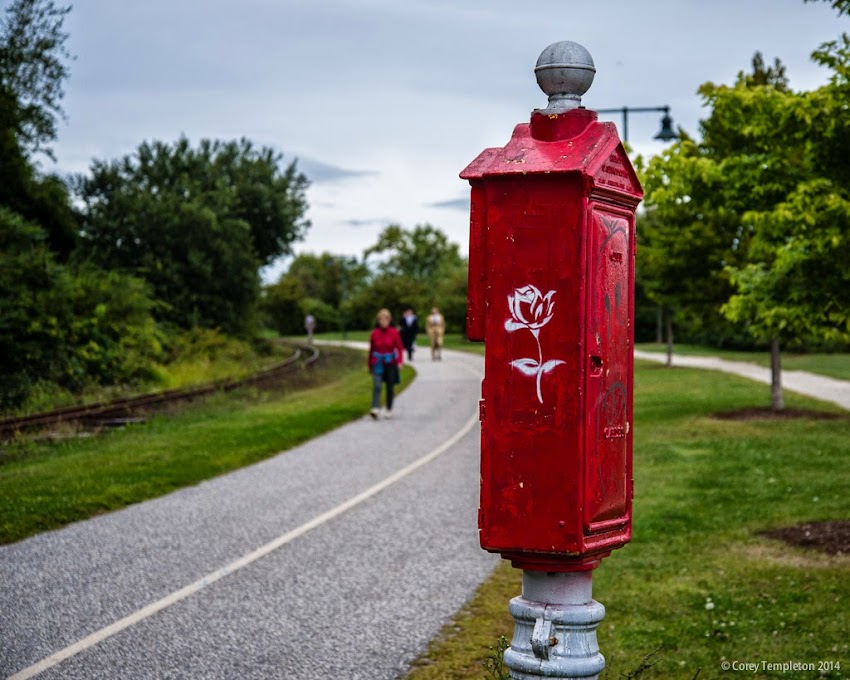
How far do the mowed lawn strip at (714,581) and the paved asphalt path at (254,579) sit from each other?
38 centimetres

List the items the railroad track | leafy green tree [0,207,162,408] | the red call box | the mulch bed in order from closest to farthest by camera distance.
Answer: the red call box < the mulch bed < the railroad track < leafy green tree [0,207,162,408]

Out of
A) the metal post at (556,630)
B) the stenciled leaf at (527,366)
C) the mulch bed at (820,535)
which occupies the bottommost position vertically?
the mulch bed at (820,535)

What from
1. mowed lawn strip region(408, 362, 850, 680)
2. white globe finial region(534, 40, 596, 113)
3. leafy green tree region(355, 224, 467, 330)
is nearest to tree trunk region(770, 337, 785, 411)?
mowed lawn strip region(408, 362, 850, 680)

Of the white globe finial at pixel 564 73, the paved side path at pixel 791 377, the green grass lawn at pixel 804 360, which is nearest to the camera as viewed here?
the white globe finial at pixel 564 73

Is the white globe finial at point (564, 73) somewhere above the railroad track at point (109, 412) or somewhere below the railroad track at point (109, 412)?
above

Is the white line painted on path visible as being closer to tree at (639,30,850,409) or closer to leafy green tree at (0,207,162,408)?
tree at (639,30,850,409)

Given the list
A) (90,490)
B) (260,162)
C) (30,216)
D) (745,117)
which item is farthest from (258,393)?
(260,162)

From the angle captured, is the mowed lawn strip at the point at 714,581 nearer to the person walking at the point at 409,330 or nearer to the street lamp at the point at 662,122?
the street lamp at the point at 662,122

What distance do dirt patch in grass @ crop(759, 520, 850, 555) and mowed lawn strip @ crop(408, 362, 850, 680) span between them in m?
0.17

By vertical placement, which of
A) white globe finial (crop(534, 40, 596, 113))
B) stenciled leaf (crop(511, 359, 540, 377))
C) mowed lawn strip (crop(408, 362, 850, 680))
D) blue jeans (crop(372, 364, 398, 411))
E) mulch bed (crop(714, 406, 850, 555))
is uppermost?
white globe finial (crop(534, 40, 596, 113))

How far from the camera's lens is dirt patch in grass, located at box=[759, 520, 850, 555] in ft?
28.6

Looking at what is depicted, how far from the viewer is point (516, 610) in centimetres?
383

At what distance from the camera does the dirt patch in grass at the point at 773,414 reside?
19.1m

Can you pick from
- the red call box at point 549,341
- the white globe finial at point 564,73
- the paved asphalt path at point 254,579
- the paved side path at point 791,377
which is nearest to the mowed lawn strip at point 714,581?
the paved asphalt path at point 254,579
